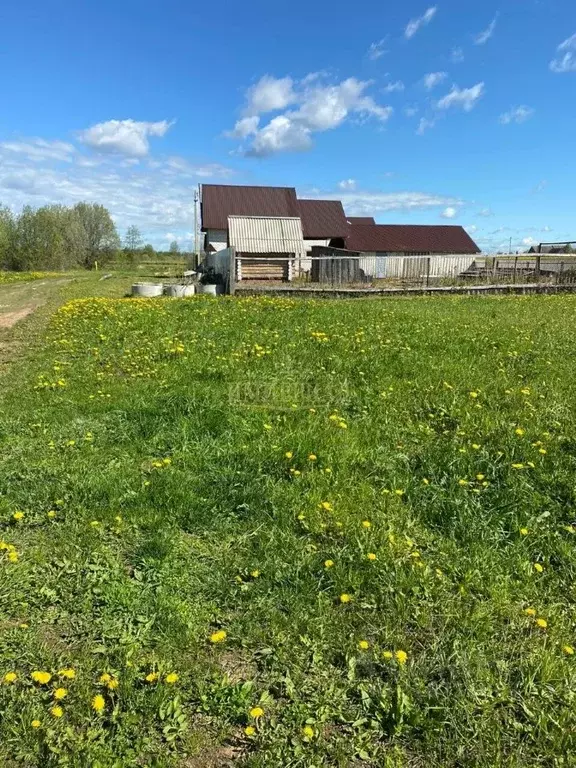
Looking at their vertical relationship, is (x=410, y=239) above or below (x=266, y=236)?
above

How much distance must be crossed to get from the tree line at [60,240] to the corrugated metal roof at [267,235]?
34479mm

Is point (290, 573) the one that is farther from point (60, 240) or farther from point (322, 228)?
point (60, 240)

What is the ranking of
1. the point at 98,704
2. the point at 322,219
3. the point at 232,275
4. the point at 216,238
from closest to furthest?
the point at 98,704
the point at 232,275
the point at 216,238
the point at 322,219

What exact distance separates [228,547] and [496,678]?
166 cm

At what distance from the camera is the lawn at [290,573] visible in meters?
2.21

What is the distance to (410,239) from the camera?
4462 centimetres

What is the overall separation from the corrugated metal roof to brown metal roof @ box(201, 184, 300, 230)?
39.9 ft

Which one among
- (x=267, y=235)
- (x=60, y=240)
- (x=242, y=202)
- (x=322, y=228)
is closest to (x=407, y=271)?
(x=267, y=235)

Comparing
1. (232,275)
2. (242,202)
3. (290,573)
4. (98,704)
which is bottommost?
(98,704)

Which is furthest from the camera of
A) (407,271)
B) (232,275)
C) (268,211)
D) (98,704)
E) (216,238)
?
(268,211)

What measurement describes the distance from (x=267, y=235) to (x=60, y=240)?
3869 centimetres

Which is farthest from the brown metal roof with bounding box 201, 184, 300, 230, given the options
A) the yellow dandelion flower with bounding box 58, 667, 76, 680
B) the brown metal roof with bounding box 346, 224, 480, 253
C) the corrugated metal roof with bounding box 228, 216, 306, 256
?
the yellow dandelion flower with bounding box 58, 667, 76, 680

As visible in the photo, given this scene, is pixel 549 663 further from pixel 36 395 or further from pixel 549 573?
pixel 36 395

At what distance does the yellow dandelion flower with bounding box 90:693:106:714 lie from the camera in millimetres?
2256
